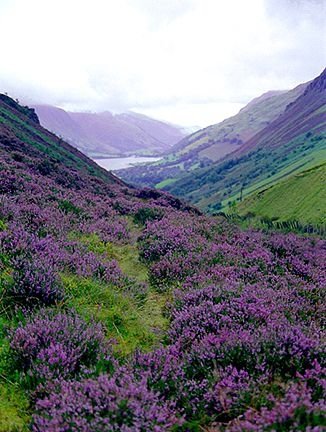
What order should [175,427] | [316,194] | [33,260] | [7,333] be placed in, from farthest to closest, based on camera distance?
1. [316,194]
2. [33,260]
3. [7,333]
4. [175,427]

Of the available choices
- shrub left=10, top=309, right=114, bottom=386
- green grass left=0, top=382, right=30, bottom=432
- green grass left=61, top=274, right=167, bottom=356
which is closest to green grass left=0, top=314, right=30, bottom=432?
green grass left=0, top=382, right=30, bottom=432

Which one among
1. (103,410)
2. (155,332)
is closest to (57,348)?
(103,410)

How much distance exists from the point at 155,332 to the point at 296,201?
9918 centimetres

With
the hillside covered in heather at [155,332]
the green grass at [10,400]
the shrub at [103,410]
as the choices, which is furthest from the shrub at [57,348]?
the shrub at [103,410]

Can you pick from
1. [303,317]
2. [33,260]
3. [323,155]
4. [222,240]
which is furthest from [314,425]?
[323,155]

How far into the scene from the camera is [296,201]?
98188 millimetres

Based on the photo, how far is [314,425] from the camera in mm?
2582

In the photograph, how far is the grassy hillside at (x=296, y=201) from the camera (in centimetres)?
8769

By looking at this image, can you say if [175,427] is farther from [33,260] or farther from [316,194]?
[316,194]

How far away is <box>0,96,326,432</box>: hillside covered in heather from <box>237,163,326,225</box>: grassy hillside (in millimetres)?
76047

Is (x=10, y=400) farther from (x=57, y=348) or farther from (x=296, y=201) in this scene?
(x=296, y=201)

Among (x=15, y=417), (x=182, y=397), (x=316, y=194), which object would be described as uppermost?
(x=316, y=194)

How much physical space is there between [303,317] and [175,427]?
3.14m

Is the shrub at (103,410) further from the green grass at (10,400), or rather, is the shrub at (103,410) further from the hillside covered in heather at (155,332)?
the green grass at (10,400)
